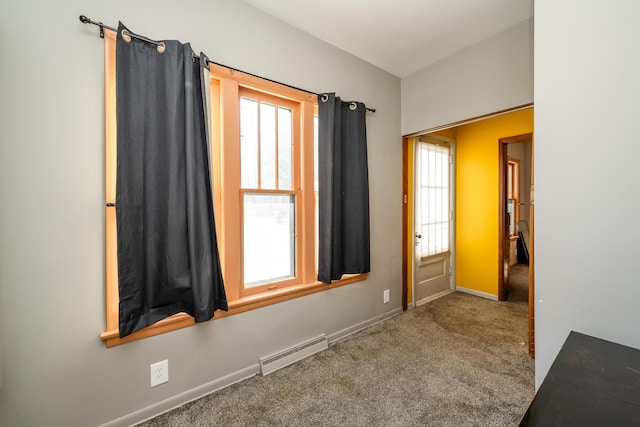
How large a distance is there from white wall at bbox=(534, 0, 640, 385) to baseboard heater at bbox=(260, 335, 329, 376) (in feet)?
4.94

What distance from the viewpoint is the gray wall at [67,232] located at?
1.25 metres

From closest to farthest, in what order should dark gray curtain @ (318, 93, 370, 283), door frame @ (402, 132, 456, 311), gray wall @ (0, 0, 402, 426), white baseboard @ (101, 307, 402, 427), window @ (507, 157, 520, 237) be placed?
gray wall @ (0, 0, 402, 426)
white baseboard @ (101, 307, 402, 427)
dark gray curtain @ (318, 93, 370, 283)
door frame @ (402, 132, 456, 311)
window @ (507, 157, 520, 237)

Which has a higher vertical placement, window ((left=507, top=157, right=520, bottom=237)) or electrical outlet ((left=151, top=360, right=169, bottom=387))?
window ((left=507, top=157, right=520, bottom=237))

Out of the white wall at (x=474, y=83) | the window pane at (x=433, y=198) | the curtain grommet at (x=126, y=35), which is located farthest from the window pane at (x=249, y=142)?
the window pane at (x=433, y=198)

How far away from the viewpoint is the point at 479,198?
3.70m

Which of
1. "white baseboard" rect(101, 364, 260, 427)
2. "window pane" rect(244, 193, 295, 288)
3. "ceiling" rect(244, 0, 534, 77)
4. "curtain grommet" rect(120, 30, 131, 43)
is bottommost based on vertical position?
"white baseboard" rect(101, 364, 260, 427)

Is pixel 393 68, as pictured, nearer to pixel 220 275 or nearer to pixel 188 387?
pixel 220 275

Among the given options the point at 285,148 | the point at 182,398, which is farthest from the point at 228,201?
the point at 182,398

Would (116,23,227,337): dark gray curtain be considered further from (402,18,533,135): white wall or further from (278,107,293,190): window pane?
(402,18,533,135): white wall

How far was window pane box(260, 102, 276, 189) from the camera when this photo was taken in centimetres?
207

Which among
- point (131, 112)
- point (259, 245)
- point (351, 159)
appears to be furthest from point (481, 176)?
point (131, 112)

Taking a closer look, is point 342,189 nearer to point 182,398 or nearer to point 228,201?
point 228,201

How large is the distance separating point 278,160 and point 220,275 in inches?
38.6

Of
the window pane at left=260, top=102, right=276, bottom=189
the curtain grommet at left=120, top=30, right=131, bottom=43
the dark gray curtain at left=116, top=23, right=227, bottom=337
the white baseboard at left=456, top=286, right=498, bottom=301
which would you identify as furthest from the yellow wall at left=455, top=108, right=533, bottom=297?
the curtain grommet at left=120, top=30, right=131, bottom=43
